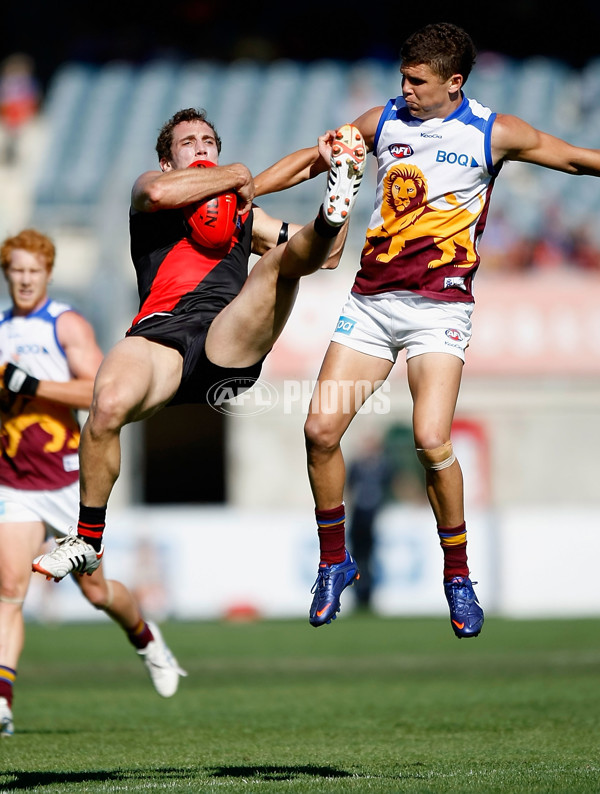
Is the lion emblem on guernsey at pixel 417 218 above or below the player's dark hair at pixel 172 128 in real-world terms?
below

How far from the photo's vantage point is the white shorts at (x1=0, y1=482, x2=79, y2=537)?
795 centimetres

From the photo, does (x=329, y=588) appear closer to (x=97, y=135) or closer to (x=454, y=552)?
(x=454, y=552)

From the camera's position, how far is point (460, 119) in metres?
6.48

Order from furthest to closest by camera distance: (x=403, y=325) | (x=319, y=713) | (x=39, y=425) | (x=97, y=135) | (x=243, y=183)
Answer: (x=97, y=135)
(x=319, y=713)
(x=39, y=425)
(x=403, y=325)
(x=243, y=183)

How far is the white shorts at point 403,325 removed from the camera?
655 cm

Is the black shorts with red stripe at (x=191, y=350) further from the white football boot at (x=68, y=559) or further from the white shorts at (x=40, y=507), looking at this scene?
the white shorts at (x=40, y=507)

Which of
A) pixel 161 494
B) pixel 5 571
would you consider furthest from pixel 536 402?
pixel 5 571

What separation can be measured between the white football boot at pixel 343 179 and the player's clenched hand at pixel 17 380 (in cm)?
225

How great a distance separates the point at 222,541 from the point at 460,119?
10.9 meters

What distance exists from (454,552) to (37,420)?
2.93m

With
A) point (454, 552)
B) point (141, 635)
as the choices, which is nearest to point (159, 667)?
point (141, 635)

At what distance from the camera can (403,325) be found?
6.57 m

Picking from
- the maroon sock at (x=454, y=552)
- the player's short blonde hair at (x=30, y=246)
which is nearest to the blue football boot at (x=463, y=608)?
the maroon sock at (x=454, y=552)

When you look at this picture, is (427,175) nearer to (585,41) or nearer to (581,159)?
(581,159)
